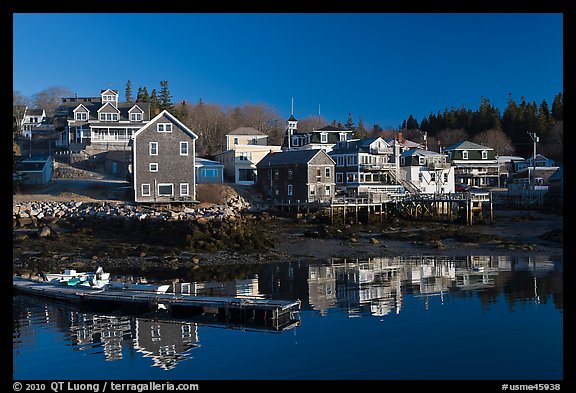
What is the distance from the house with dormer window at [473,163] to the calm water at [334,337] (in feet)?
205

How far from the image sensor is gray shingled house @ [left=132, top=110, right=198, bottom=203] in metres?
54.8

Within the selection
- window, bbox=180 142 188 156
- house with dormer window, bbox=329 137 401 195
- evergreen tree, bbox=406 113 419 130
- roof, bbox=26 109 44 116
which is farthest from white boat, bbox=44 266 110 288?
evergreen tree, bbox=406 113 419 130

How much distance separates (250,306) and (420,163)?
6118cm

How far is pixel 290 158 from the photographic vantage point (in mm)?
66062

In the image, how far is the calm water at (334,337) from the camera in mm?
17141

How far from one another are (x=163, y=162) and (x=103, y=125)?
23238mm

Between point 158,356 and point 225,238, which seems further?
point 225,238

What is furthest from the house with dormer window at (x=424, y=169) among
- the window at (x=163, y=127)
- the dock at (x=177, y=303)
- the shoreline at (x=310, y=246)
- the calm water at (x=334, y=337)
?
the dock at (x=177, y=303)

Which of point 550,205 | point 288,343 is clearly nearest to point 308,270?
point 288,343

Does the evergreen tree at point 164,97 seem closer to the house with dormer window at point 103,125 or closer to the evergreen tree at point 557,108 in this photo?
the house with dormer window at point 103,125

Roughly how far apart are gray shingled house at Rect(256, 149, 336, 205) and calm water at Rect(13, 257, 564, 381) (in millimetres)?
32803
